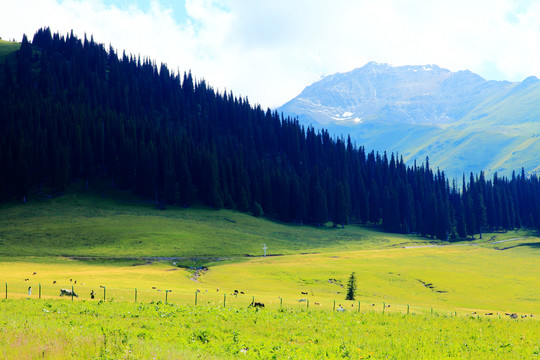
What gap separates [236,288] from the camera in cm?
6081

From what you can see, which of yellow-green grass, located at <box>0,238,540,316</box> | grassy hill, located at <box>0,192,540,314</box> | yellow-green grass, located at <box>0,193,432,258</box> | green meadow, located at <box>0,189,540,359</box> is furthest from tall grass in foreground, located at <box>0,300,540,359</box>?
yellow-green grass, located at <box>0,193,432,258</box>

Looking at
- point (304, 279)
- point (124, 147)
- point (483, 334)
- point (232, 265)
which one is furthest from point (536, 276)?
point (124, 147)

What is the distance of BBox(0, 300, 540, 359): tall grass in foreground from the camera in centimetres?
1388

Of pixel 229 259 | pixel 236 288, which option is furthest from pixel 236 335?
pixel 229 259

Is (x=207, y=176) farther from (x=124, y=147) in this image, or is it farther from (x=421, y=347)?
(x=421, y=347)

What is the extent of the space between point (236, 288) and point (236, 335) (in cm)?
3962

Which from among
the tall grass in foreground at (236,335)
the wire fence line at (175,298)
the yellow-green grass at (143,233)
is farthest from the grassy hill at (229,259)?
the tall grass in foreground at (236,335)

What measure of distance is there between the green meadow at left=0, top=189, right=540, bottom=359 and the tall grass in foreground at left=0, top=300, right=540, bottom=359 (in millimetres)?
99

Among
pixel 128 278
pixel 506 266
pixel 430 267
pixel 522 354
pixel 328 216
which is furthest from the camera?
pixel 328 216

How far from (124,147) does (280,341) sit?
140 metres

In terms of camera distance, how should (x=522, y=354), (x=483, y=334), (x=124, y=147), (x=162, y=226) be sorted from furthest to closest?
(x=124, y=147) → (x=162, y=226) → (x=483, y=334) → (x=522, y=354)

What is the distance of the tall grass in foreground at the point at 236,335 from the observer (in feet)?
45.5

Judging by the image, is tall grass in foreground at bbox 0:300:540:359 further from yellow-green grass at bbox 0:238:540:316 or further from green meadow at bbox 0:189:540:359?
yellow-green grass at bbox 0:238:540:316

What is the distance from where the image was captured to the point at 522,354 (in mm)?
20797
